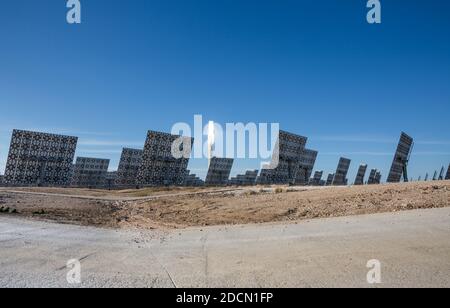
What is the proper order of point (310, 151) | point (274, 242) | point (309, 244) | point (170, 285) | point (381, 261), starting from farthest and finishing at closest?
point (310, 151) → point (274, 242) → point (309, 244) → point (381, 261) → point (170, 285)

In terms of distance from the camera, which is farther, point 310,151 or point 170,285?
point 310,151

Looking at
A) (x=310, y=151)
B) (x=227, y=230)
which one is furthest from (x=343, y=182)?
(x=227, y=230)

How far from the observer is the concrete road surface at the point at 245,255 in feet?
17.5

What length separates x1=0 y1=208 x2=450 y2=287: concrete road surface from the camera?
5.32 meters

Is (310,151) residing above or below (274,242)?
above

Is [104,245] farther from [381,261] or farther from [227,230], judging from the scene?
[381,261]

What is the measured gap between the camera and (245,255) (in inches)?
275

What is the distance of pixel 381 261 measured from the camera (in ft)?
19.7

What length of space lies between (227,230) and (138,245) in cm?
291

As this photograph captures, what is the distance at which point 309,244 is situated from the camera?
755cm

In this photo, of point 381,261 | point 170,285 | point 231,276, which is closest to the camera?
point 170,285
